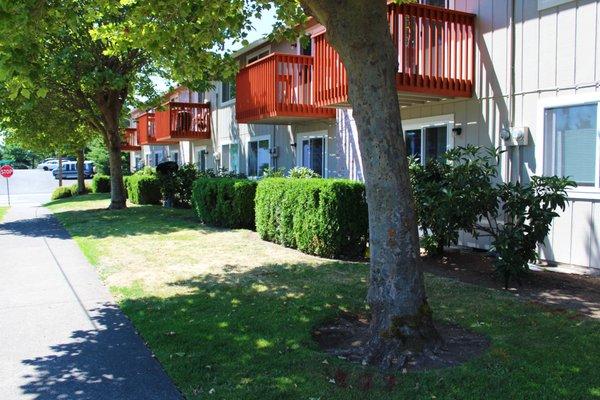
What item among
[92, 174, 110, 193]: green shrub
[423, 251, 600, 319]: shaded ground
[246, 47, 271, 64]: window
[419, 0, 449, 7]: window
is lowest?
[423, 251, 600, 319]: shaded ground

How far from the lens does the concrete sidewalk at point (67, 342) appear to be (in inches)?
172

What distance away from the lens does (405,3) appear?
923cm

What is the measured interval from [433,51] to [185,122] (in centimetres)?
1451

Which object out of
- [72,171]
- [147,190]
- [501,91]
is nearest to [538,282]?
[501,91]

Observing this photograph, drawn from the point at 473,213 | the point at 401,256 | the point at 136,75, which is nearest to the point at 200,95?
the point at 136,75

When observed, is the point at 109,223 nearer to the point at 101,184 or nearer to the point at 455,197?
the point at 455,197

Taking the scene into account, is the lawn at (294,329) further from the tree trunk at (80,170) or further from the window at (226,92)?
the tree trunk at (80,170)

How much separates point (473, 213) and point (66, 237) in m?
9.81

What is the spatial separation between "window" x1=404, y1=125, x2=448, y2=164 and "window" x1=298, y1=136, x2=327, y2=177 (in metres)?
3.43

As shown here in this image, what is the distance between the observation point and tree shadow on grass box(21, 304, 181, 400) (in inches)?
168

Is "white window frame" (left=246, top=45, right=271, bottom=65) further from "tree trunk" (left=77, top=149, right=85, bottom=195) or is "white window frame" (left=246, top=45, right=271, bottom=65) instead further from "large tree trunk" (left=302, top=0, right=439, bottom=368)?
"tree trunk" (left=77, top=149, right=85, bottom=195)

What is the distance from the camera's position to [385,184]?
4672mm

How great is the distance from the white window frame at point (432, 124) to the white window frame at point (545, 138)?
1.75 meters

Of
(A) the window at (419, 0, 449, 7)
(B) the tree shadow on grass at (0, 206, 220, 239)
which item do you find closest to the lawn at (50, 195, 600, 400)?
(B) the tree shadow on grass at (0, 206, 220, 239)
